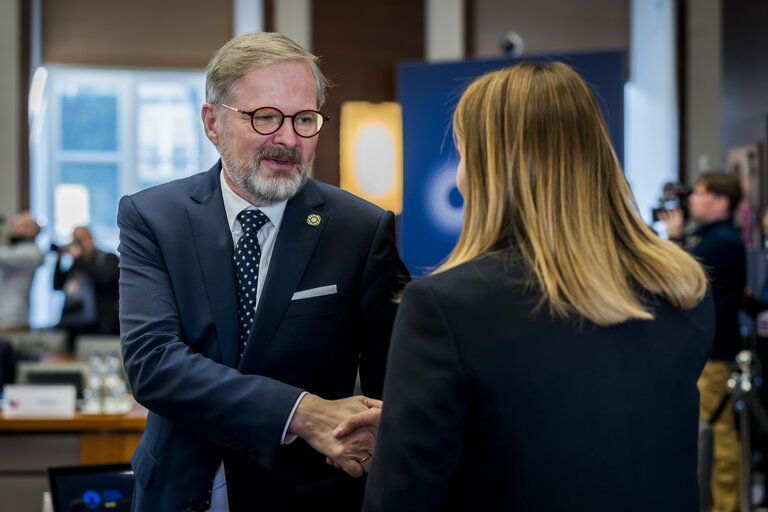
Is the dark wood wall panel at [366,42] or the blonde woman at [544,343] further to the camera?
the dark wood wall panel at [366,42]

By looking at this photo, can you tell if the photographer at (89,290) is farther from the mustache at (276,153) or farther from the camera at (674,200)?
the mustache at (276,153)

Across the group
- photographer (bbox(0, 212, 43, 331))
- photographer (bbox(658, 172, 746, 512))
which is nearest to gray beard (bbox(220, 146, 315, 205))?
photographer (bbox(658, 172, 746, 512))

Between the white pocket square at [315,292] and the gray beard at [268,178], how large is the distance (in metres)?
0.18

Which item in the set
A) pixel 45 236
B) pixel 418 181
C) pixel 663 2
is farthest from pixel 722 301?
pixel 45 236

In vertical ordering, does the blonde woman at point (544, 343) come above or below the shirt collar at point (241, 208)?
below

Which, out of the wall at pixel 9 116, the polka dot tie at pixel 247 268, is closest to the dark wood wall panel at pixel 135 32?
the wall at pixel 9 116

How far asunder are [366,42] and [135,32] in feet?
7.68

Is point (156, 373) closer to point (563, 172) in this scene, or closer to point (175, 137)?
point (563, 172)

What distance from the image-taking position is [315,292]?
1539 mm

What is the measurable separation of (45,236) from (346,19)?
379 cm

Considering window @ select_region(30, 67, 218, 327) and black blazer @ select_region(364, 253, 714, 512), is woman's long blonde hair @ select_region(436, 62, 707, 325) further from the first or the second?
window @ select_region(30, 67, 218, 327)

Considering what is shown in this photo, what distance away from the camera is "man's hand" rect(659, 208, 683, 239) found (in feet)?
17.8

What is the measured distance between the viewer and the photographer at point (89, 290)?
6797 mm

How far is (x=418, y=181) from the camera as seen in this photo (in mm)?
4105
